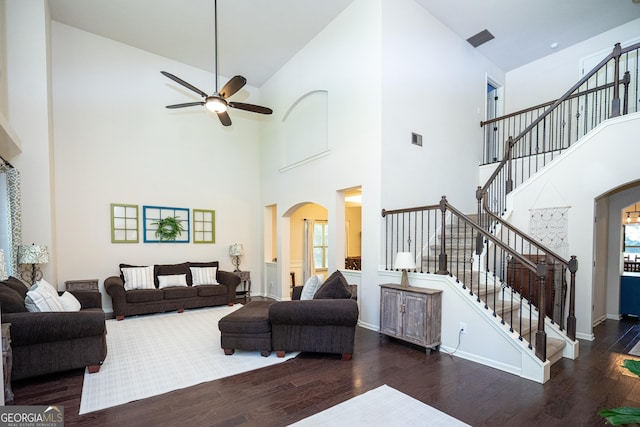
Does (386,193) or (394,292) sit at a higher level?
(386,193)

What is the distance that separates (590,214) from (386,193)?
112 inches

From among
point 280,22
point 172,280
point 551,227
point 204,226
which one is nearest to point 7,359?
point 172,280

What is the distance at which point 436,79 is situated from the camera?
Result: 578 cm

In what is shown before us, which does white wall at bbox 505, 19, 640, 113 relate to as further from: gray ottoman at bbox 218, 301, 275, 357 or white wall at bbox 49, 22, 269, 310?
gray ottoman at bbox 218, 301, 275, 357

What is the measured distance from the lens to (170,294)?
5.80m

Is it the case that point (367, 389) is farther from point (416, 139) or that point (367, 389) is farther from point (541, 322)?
point (416, 139)

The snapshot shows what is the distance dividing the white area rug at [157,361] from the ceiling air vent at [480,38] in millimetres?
6743

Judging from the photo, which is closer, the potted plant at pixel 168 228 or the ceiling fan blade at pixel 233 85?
the ceiling fan blade at pixel 233 85

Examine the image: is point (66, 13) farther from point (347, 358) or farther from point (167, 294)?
point (347, 358)

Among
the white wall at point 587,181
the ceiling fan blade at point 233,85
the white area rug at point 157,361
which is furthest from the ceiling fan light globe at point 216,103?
the white wall at point 587,181

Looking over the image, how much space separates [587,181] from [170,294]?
7.05 meters

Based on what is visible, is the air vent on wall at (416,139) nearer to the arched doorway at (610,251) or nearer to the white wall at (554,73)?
the arched doorway at (610,251)

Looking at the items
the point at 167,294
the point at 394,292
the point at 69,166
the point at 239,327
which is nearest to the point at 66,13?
the point at 69,166

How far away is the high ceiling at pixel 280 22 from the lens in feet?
17.5
